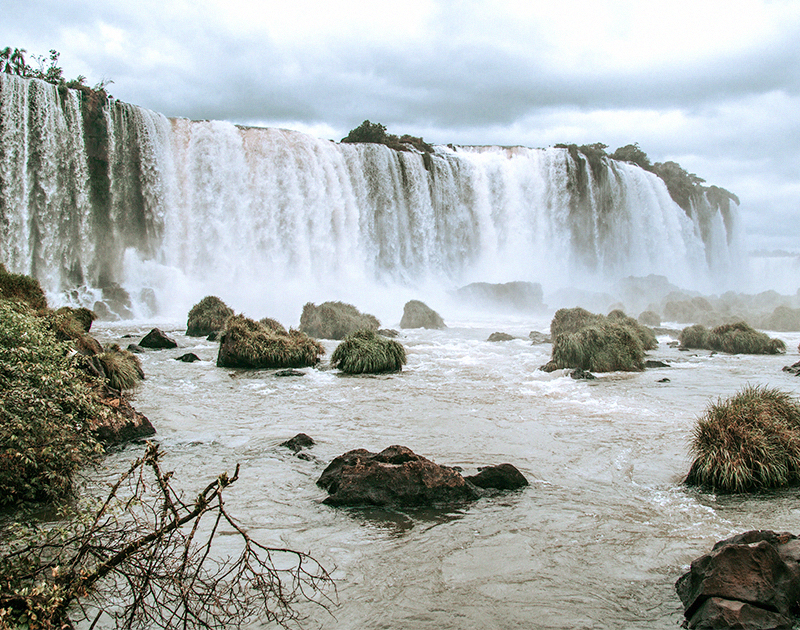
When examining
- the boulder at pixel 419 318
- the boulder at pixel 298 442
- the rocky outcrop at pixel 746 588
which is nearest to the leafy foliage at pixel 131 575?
the rocky outcrop at pixel 746 588

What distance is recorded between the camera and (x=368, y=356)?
52.4 feet

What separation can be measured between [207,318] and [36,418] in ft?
66.3

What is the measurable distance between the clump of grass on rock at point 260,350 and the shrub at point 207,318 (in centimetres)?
766

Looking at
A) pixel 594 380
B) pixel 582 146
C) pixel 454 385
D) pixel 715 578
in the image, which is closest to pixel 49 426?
pixel 715 578

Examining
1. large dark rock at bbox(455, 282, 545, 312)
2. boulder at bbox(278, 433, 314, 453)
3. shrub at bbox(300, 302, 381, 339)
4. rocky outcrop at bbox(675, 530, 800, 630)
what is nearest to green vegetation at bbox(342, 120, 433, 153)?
large dark rock at bbox(455, 282, 545, 312)

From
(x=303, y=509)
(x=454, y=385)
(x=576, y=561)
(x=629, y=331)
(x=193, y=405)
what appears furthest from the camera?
(x=629, y=331)

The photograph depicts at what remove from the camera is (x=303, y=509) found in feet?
20.2

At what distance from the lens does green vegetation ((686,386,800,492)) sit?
21.4 feet

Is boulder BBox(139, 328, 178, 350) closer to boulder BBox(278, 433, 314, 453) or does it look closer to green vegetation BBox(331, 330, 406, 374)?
green vegetation BBox(331, 330, 406, 374)

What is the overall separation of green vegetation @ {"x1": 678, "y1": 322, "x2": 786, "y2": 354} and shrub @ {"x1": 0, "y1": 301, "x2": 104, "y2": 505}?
22.3 metres

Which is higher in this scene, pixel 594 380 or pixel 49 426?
pixel 49 426

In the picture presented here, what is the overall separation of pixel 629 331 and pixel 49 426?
16.0m

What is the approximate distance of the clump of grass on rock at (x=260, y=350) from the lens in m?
16.6

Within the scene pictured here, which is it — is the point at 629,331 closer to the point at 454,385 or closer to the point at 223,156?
the point at 454,385
